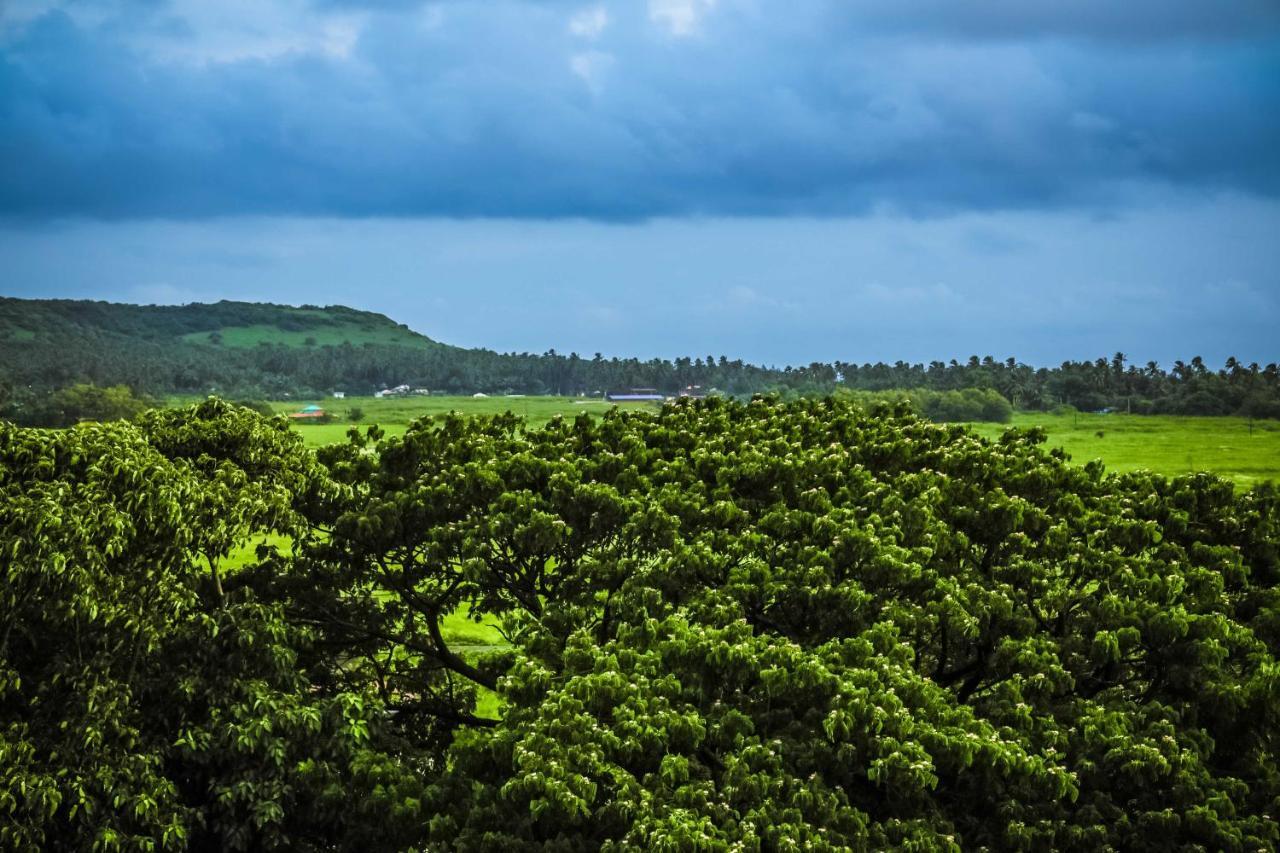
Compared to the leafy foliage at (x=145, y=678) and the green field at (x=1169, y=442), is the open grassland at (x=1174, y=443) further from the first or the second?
the leafy foliage at (x=145, y=678)

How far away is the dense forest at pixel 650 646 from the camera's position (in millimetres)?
20094

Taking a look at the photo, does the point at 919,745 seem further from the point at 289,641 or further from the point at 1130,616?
the point at 289,641

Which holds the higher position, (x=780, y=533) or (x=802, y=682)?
(x=780, y=533)

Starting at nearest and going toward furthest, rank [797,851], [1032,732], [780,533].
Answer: [797,851], [1032,732], [780,533]

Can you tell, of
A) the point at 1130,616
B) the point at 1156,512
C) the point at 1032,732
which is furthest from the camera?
the point at 1156,512

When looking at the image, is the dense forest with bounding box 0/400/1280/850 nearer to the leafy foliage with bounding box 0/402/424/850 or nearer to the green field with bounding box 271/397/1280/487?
the leafy foliage with bounding box 0/402/424/850

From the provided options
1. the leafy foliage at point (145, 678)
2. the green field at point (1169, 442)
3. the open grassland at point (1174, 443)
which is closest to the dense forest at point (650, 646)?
the leafy foliage at point (145, 678)

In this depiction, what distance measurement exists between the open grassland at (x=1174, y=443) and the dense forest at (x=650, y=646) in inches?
4052

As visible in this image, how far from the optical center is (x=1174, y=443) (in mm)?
159625

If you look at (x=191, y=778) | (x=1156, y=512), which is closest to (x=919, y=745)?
(x=1156, y=512)

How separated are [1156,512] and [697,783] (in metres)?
13.5

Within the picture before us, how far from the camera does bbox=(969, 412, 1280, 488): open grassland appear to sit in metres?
139

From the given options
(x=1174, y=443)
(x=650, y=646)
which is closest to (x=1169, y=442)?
(x=1174, y=443)

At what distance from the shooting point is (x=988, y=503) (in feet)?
86.5
